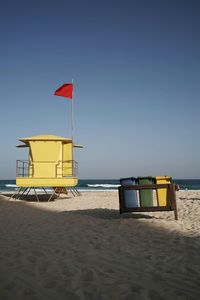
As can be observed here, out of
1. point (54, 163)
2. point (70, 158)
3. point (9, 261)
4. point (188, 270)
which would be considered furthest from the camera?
point (70, 158)

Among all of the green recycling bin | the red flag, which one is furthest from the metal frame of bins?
the red flag

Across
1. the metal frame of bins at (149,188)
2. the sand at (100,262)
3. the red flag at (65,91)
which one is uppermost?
the red flag at (65,91)

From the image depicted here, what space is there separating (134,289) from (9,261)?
193cm

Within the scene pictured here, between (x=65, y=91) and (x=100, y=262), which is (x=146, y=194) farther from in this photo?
(x=65, y=91)

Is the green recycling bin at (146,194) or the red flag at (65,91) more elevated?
the red flag at (65,91)

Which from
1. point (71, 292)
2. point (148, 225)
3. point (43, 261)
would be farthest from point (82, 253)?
point (148, 225)

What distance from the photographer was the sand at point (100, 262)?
120 inches

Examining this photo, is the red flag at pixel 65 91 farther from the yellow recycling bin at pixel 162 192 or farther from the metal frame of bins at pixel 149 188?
the metal frame of bins at pixel 149 188

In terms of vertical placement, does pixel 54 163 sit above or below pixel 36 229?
above

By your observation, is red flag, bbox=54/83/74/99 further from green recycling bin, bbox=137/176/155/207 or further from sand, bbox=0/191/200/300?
sand, bbox=0/191/200/300

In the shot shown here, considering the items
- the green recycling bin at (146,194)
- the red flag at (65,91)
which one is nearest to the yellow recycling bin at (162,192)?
the green recycling bin at (146,194)

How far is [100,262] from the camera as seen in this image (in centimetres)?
414

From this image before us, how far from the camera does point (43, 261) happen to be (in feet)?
13.7

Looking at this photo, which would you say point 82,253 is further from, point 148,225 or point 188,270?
point 148,225
